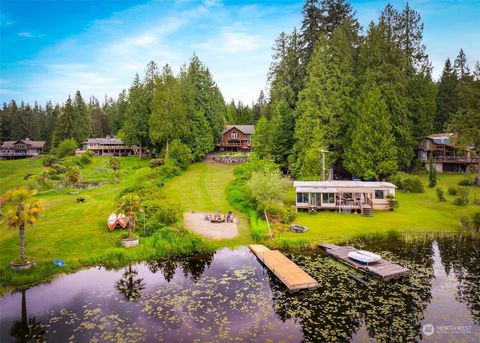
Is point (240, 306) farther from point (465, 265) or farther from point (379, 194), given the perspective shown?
point (379, 194)

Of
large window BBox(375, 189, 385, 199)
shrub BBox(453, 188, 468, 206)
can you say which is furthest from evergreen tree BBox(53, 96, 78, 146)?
shrub BBox(453, 188, 468, 206)

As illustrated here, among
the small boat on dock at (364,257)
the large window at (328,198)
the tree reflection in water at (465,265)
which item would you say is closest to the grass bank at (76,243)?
the small boat on dock at (364,257)

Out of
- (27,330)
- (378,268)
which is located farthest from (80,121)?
(378,268)

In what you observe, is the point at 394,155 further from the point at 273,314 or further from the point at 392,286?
the point at 273,314

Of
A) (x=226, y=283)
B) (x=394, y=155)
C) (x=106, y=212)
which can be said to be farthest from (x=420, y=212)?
(x=106, y=212)

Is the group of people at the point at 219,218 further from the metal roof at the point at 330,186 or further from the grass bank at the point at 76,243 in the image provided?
the metal roof at the point at 330,186
